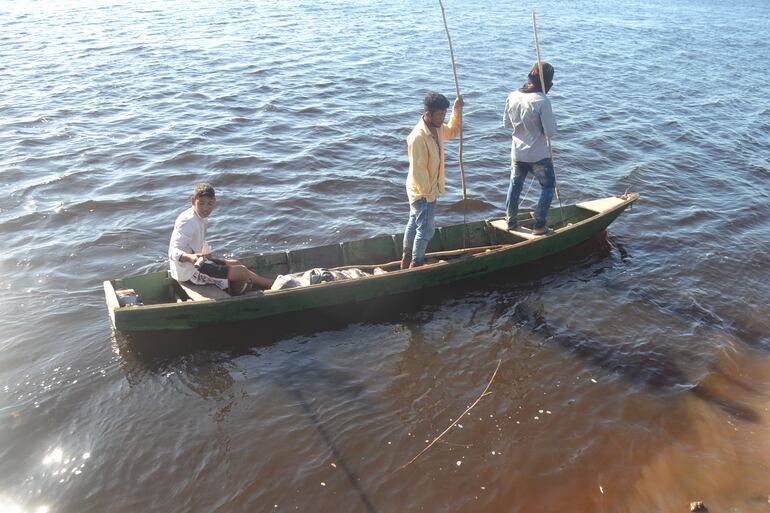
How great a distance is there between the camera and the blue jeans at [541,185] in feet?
24.9

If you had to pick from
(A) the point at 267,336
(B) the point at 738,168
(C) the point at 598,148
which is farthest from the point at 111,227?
(B) the point at 738,168

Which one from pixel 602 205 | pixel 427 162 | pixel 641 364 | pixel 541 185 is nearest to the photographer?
pixel 641 364

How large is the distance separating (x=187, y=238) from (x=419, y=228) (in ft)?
8.53

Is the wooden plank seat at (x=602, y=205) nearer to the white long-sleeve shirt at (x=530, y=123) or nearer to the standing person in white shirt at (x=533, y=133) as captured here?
the standing person in white shirt at (x=533, y=133)

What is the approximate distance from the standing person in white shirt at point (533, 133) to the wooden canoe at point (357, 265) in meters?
0.57

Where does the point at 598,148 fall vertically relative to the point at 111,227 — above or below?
below

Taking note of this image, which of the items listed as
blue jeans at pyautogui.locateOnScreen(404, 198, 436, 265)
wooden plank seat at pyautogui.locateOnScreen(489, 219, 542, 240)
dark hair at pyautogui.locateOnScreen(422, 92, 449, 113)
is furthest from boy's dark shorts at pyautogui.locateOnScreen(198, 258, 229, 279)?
wooden plank seat at pyautogui.locateOnScreen(489, 219, 542, 240)

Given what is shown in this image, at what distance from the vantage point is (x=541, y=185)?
7.70m

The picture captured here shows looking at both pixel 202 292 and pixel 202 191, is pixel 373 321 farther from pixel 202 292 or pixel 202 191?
pixel 202 191

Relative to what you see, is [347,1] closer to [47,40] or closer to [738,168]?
[47,40]

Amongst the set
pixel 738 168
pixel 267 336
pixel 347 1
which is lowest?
pixel 738 168

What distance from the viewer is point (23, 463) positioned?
5.15 m

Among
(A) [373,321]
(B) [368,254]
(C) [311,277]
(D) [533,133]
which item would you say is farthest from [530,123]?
(C) [311,277]

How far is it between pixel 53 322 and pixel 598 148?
10.7 m
